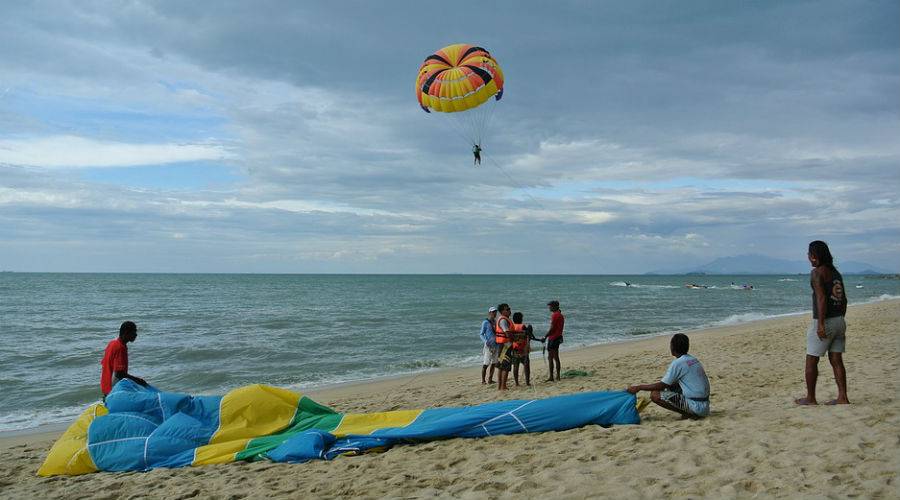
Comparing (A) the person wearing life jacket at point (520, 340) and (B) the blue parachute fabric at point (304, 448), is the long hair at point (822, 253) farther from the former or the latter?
(B) the blue parachute fabric at point (304, 448)

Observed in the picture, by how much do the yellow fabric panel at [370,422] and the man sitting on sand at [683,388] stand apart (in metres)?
2.43

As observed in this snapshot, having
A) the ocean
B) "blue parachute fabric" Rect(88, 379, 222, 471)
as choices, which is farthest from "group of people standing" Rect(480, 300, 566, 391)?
"blue parachute fabric" Rect(88, 379, 222, 471)

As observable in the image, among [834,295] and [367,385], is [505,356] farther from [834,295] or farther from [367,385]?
[834,295]

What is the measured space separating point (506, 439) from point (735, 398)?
11.1 feet

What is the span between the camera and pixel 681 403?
587cm

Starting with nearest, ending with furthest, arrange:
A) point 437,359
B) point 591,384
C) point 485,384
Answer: point 591,384 < point 485,384 < point 437,359

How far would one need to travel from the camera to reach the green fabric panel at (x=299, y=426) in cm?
573

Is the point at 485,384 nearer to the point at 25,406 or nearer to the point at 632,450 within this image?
the point at 632,450

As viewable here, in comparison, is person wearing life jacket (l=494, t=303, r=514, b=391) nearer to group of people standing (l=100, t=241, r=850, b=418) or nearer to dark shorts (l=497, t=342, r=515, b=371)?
dark shorts (l=497, t=342, r=515, b=371)

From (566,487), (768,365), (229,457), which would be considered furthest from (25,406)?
(768,365)

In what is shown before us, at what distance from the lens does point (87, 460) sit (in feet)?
19.0

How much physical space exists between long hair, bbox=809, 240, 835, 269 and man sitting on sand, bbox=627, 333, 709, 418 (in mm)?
1516

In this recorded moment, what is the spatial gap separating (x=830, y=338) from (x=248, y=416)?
612 centimetres

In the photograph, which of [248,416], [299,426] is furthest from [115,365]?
[299,426]
